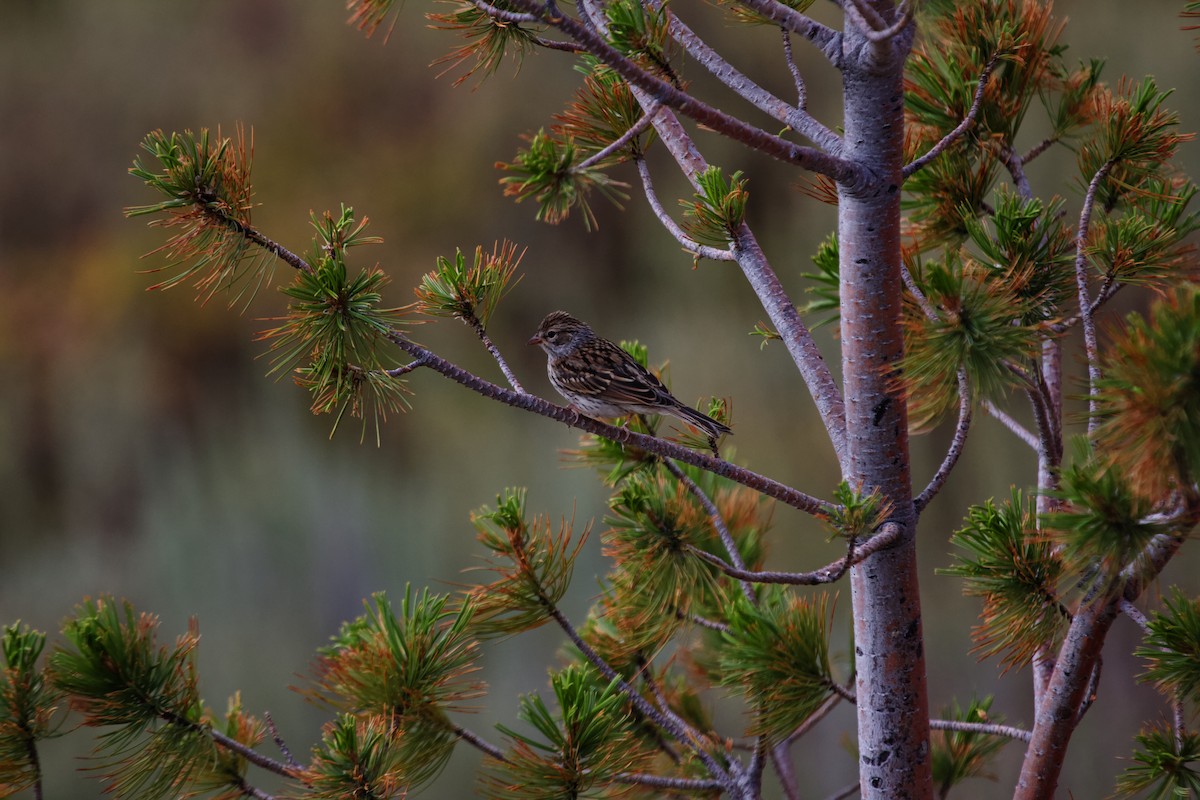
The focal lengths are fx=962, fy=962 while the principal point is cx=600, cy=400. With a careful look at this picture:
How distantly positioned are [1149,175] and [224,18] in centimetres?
168

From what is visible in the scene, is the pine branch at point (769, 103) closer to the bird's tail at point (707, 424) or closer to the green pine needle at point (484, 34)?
the green pine needle at point (484, 34)

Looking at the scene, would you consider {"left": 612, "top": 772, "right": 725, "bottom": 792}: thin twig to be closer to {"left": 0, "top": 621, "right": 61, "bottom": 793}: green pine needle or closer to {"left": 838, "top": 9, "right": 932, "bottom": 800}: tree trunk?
{"left": 838, "top": 9, "right": 932, "bottom": 800}: tree trunk

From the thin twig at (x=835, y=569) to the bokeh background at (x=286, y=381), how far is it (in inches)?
44.9

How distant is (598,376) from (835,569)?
571 millimetres

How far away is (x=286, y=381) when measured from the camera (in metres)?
1.88

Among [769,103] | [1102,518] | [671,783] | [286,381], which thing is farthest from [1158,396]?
[286,381]

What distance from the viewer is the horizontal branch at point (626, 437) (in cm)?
61

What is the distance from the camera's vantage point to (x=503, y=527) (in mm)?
829

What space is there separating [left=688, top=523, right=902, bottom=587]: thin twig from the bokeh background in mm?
1141

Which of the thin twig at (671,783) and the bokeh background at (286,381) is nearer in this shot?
the thin twig at (671,783)

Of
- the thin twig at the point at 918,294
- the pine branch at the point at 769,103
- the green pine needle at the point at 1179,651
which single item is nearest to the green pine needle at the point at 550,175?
the pine branch at the point at 769,103

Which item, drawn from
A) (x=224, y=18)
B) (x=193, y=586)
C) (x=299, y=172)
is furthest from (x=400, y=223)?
(x=193, y=586)

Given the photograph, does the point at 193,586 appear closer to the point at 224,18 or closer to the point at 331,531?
the point at 331,531

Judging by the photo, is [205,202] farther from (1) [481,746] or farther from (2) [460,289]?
(1) [481,746]
